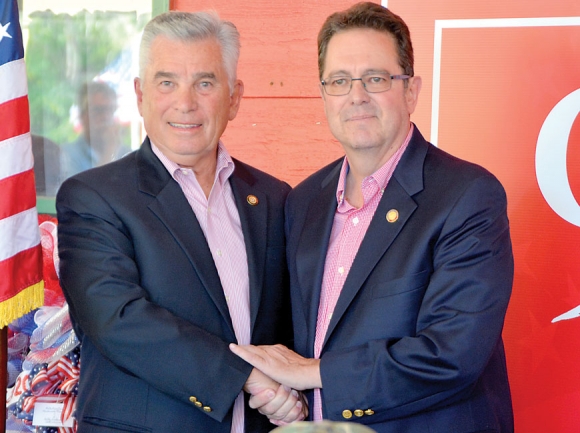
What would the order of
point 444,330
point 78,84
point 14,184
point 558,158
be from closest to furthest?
point 444,330 < point 14,184 < point 558,158 < point 78,84

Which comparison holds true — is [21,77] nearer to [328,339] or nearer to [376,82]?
[376,82]

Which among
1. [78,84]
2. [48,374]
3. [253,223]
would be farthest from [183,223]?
[78,84]

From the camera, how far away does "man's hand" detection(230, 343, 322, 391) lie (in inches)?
80.0

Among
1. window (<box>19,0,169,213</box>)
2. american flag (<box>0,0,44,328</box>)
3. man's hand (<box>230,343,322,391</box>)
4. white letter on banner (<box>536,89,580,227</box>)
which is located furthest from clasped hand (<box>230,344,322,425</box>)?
window (<box>19,0,169,213</box>)

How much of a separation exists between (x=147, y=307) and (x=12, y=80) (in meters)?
Result: 0.85

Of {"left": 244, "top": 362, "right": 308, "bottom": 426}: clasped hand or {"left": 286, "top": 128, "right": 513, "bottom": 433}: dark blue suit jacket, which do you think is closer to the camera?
{"left": 286, "top": 128, "right": 513, "bottom": 433}: dark blue suit jacket

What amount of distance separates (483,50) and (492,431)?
1607mm

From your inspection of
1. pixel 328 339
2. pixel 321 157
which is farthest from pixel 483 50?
pixel 328 339

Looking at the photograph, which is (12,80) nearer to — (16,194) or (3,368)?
(16,194)

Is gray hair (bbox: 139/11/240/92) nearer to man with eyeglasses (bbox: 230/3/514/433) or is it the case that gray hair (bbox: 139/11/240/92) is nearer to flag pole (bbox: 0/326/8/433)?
man with eyeglasses (bbox: 230/3/514/433)

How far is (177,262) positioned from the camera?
83.5 inches

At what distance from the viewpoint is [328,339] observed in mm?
2072

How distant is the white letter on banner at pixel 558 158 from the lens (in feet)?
9.67

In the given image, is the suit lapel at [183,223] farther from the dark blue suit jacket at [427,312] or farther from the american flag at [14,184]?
the american flag at [14,184]
